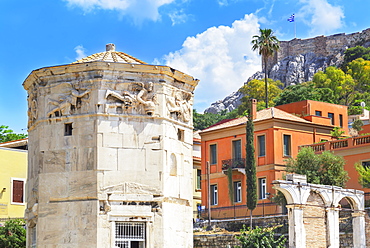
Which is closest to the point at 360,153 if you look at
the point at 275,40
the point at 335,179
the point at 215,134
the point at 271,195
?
the point at 335,179

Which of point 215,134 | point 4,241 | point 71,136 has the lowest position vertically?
point 4,241

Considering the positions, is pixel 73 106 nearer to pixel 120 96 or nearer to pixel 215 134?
pixel 120 96

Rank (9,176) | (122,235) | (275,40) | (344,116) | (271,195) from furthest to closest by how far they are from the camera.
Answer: (275,40) < (344,116) < (271,195) < (9,176) < (122,235)

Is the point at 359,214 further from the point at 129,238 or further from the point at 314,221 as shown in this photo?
the point at 129,238

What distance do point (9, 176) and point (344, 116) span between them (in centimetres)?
2792

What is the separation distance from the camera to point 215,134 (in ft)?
158

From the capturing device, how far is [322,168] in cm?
4022

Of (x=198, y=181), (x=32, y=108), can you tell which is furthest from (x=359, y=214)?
(x=198, y=181)

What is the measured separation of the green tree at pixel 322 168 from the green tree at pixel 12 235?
16.5 meters

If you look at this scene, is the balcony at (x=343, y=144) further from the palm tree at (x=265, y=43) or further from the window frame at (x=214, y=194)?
the palm tree at (x=265, y=43)

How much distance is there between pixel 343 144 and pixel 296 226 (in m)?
14.9

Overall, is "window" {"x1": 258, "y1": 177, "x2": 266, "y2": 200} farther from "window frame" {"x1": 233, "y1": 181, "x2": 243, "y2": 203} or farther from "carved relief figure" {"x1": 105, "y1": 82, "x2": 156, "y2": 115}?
"carved relief figure" {"x1": 105, "y1": 82, "x2": 156, "y2": 115}

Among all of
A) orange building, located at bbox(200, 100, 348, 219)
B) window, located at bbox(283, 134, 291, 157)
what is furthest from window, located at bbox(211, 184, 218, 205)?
window, located at bbox(283, 134, 291, 157)

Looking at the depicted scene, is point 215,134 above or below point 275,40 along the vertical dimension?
below
